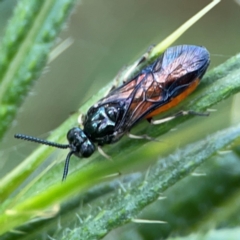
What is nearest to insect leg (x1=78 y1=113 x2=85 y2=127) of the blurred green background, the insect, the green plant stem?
the insect

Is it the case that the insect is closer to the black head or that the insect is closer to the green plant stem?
the black head

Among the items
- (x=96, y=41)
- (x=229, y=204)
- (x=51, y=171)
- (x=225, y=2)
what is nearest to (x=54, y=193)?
(x=51, y=171)

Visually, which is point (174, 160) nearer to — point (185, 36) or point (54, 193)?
point (54, 193)

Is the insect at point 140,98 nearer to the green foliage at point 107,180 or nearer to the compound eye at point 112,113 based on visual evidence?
the compound eye at point 112,113

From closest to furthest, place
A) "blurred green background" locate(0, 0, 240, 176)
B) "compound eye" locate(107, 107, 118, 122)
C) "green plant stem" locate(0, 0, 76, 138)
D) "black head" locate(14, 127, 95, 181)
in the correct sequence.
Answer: "green plant stem" locate(0, 0, 76, 138) < "black head" locate(14, 127, 95, 181) < "compound eye" locate(107, 107, 118, 122) < "blurred green background" locate(0, 0, 240, 176)

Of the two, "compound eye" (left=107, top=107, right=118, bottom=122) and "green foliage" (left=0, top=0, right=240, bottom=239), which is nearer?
"green foliage" (left=0, top=0, right=240, bottom=239)

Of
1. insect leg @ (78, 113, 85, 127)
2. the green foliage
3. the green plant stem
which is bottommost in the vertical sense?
the green foliage

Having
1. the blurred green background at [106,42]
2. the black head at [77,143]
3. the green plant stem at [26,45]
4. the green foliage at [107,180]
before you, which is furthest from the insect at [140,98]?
the blurred green background at [106,42]

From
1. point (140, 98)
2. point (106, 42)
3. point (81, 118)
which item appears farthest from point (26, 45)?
point (106, 42)
